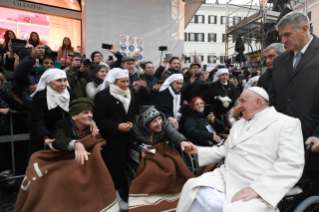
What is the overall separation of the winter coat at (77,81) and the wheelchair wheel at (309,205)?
351 cm

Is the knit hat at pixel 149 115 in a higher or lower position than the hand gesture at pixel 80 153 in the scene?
higher

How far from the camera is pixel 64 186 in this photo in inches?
105

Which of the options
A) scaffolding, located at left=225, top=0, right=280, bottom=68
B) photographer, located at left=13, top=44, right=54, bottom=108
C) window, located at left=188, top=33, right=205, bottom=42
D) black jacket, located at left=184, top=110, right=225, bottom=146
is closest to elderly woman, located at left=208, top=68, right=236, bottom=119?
black jacket, located at left=184, top=110, right=225, bottom=146

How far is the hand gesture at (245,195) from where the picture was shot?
205 cm

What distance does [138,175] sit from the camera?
3.12 metres

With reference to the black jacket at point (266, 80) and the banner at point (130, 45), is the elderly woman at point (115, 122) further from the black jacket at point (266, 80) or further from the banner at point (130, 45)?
the banner at point (130, 45)

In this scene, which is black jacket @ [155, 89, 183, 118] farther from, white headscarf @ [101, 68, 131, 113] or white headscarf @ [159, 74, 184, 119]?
white headscarf @ [101, 68, 131, 113]

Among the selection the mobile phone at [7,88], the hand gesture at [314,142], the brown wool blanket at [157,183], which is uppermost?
the mobile phone at [7,88]

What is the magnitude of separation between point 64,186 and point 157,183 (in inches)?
43.3

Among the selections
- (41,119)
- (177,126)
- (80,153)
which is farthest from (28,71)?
(177,126)

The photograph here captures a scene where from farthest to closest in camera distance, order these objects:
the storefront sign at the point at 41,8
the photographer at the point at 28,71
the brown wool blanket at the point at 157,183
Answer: the storefront sign at the point at 41,8
the photographer at the point at 28,71
the brown wool blanket at the point at 157,183

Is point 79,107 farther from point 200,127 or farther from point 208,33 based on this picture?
point 208,33

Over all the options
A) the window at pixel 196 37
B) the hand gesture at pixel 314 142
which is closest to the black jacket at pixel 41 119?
the hand gesture at pixel 314 142

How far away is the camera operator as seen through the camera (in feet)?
13.9
